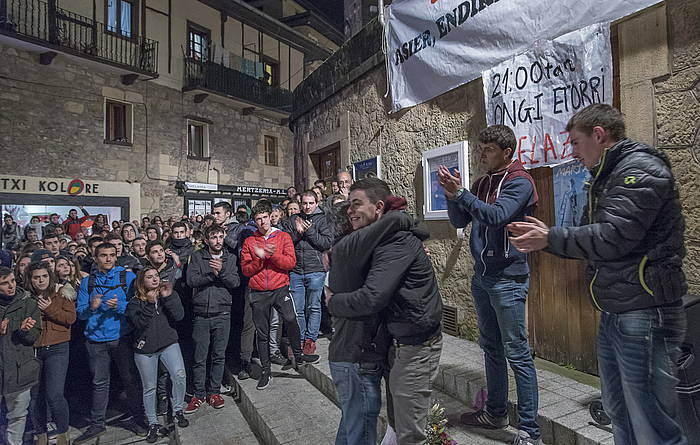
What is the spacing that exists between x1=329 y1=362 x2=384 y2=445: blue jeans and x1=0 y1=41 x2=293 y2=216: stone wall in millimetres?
13207

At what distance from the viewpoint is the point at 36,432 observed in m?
4.02

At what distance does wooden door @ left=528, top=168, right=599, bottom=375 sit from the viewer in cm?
336

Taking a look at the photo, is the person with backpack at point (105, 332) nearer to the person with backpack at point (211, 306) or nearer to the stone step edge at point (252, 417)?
the person with backpack at point (211, 306)

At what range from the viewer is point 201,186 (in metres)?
15.9

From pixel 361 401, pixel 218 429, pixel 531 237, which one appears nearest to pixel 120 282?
pixel 218 429

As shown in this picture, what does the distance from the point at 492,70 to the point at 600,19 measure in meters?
1.06

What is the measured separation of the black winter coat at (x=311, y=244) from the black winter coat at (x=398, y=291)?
2649mm

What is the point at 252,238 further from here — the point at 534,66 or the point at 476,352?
the point at 534,66

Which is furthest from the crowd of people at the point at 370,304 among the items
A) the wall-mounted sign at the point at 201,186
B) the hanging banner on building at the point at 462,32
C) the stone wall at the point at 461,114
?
the wall-mounted sign at the point at 201,186

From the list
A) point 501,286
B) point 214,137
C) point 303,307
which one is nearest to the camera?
point 501,286

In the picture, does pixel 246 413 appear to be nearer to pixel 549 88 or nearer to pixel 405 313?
pixel 405 313

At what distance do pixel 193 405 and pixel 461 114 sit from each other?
4.11m

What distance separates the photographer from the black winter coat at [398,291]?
1990mm

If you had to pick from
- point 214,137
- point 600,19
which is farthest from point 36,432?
point 214,137
